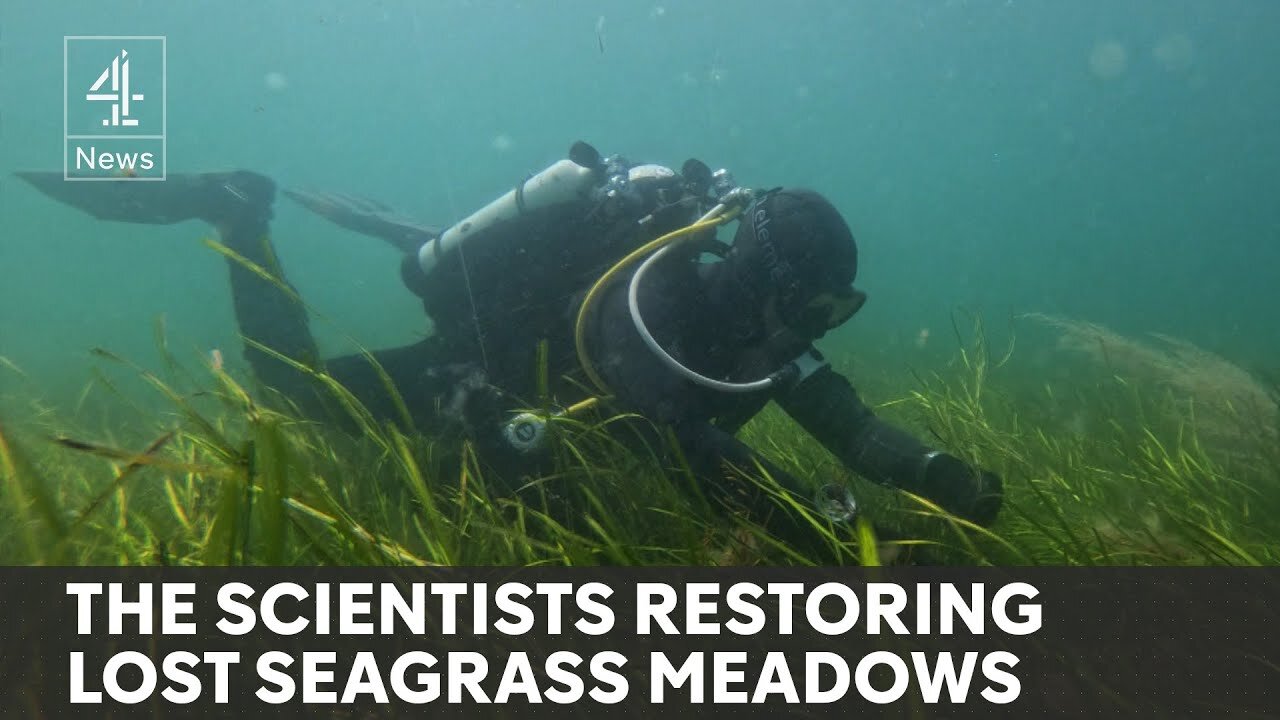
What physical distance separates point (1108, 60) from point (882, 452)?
428 feet

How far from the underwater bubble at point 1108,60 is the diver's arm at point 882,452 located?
113 metres

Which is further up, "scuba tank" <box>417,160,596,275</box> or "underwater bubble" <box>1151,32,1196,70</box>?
"underwater bubble" <box>1151,32,1196,70</box>

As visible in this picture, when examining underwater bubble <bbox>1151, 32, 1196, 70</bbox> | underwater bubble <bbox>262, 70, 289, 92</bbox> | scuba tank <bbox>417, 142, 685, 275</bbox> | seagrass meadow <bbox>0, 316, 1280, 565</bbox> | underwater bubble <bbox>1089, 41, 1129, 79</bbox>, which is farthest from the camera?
underwater bubble <bbox>262, 70, 289, 92</bbox>

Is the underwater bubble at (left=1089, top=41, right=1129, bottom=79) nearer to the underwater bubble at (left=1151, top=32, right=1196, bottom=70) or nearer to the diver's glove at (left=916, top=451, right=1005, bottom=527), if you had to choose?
the underwater bubble at (left=1151, top=32, right=1196, bottom=70)

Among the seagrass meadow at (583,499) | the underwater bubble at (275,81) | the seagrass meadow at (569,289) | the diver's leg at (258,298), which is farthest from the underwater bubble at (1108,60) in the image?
the underwater bubble at (275,81)

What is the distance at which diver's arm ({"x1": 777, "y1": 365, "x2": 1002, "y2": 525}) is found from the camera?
8.07 feet

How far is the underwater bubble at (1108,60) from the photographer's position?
91938 mm

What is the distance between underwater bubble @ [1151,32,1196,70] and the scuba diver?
121 meters

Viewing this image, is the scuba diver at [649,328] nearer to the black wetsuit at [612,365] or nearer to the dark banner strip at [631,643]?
the black wetsuit at [612,365]

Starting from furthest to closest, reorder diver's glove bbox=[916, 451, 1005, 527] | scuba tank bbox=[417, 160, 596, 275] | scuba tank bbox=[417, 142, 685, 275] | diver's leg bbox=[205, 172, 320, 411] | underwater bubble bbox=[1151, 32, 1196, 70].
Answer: underwater bubble bbox=[1151, 32, 1196, 70] < diver's leg bbox=[205, 172, 320, 411] < scuba tank bbox=[417, 160, 596, 275] < scuba tank bbox=[417, 142, 685, 275] < diver's glove bbox=[916, 451, 1005, 527]

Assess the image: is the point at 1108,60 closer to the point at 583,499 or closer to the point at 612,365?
the point at 612,365

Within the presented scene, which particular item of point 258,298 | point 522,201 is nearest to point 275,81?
point 258,298

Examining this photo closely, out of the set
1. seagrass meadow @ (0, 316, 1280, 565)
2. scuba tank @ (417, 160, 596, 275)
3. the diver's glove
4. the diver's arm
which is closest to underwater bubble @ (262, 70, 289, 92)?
scuba tank @ (417, 160, 596, 275)

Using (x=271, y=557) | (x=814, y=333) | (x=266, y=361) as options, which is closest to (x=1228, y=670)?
(x=814, y=333)
